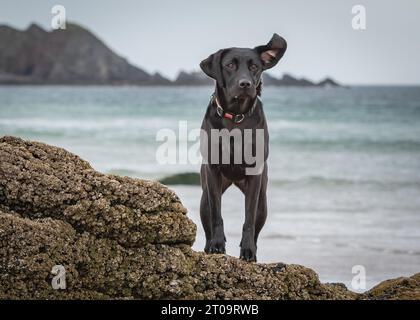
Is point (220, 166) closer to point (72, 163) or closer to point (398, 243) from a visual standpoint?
point (72, 163)

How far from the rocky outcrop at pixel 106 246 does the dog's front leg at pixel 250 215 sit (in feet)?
2.19

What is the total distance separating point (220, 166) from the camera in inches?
252

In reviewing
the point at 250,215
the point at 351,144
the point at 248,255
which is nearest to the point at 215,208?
the point at 250,215

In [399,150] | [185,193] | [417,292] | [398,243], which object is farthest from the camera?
[399,150]

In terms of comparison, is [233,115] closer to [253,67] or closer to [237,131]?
[237,131]

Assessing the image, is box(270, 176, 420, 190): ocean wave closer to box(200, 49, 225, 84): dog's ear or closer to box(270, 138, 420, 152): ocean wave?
box(270, 138, 420, 152): ocean wave

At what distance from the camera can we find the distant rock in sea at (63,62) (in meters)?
79.6

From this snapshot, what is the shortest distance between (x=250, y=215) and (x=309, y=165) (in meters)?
20.0

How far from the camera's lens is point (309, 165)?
85.7 feet

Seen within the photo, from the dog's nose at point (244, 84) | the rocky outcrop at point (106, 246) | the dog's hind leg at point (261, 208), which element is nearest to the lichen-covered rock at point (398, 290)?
the rocky outcrop at point (106, 246)

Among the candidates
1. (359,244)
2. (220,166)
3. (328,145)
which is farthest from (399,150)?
(220,166)

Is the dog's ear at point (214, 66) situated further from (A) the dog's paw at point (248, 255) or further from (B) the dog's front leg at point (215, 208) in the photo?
(A) the dog's paw at point (248, 255)
